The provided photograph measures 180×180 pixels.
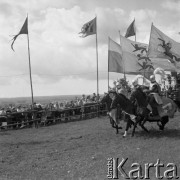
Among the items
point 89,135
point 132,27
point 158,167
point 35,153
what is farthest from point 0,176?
point 132,27

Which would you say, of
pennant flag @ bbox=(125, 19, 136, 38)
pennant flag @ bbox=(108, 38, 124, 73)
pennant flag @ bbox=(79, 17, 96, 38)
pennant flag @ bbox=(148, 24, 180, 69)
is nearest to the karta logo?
pennant flag @ bbox=(148, 24, 180, 69)

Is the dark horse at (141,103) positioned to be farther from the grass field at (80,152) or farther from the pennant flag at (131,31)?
the pennant flag at (131,31)

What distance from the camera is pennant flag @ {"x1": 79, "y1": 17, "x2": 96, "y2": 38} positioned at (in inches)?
966

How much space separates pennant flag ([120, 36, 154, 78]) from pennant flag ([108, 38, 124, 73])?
1294 mm

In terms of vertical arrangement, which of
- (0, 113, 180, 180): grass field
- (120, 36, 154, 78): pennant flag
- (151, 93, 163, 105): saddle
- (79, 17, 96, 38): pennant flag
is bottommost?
(0, 113, 180, 180): grass field

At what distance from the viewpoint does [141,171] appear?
366 inches

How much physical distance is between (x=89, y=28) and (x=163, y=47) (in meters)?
6.42

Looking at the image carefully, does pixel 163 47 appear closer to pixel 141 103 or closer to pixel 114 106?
pixel 141 103

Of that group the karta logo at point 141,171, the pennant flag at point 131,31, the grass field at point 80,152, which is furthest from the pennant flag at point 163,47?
the karta logo at point 141,171

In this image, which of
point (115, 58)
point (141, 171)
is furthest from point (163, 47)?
point (141, 171)

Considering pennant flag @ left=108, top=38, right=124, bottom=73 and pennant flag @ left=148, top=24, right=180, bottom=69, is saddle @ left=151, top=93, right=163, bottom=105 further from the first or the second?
pennant flag @ left=108, top=38, right=124, bottom=73

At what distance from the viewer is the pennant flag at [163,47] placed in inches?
797

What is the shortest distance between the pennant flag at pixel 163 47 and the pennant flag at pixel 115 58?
13.0ft

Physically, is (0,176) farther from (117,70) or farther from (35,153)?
(117,70)
